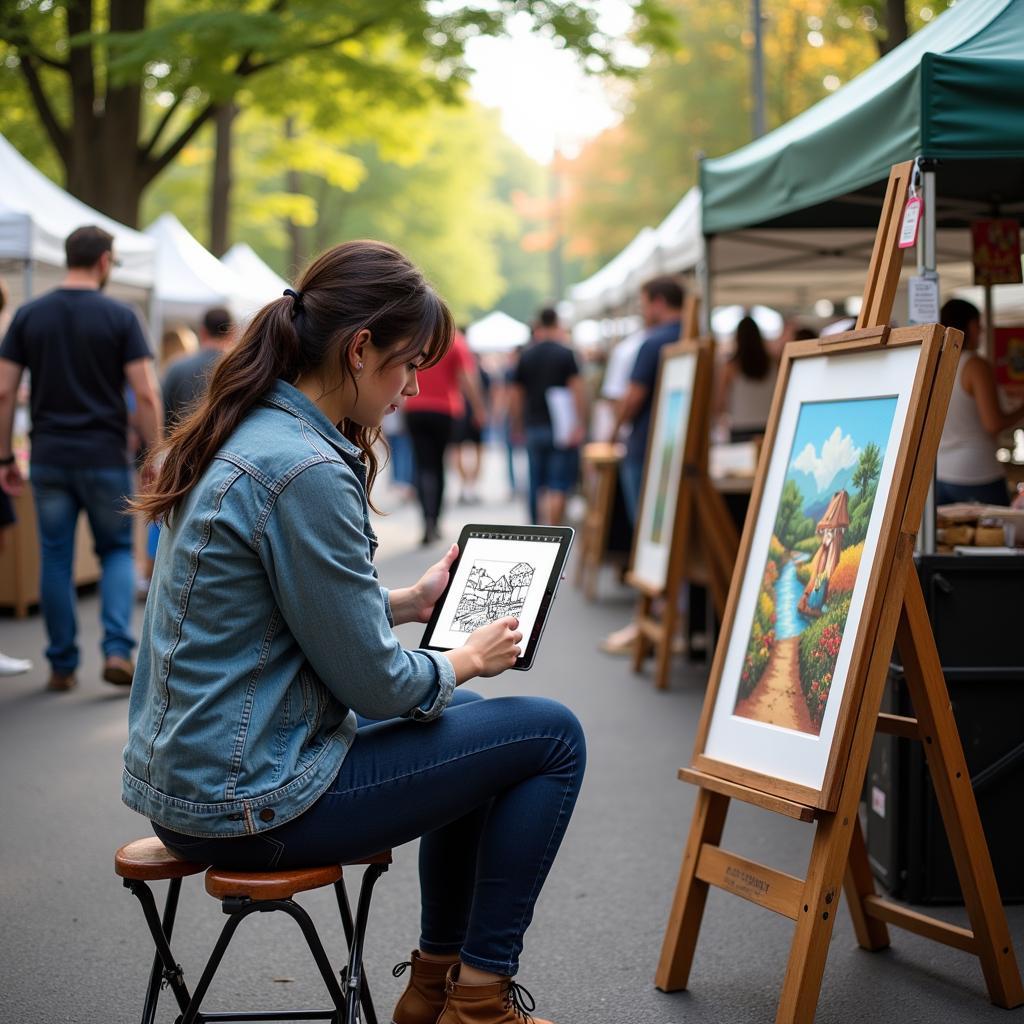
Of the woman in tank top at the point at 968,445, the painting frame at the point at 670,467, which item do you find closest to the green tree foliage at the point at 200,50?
the painting frame at the point at 670,467

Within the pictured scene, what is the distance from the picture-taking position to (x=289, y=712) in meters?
2.71

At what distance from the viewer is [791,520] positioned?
12.2ft

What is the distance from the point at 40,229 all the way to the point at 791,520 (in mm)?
7391

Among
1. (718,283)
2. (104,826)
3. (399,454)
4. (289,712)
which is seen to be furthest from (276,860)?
(399,454)

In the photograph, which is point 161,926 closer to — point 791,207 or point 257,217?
point 791,207

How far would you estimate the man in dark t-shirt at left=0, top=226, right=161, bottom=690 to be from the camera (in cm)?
711

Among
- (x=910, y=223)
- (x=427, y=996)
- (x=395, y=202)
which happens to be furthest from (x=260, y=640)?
(x=395, y=202)

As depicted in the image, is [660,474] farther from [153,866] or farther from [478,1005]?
[153,866]

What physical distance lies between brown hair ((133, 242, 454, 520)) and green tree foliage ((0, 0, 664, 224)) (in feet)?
37.3

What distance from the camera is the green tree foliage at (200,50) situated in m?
13.6

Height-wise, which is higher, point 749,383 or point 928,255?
point 928,255

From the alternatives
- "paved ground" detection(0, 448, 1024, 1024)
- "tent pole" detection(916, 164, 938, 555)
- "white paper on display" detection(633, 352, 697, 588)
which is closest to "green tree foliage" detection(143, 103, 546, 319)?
"white paper on display" detection(633, 352, 697, 588)

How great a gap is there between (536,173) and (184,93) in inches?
2609

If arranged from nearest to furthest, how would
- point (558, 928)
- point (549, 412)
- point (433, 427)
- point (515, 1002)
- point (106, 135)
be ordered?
point (515, 1002) → point (558, 928) → point (549, 412) → point (433, 427) → point (106, 135)
